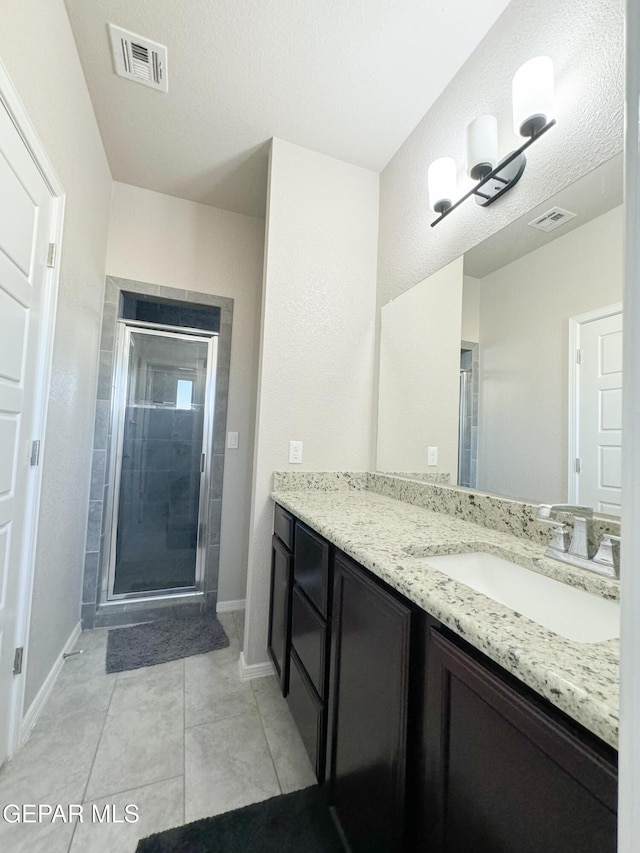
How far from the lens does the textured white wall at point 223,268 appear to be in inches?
95.7

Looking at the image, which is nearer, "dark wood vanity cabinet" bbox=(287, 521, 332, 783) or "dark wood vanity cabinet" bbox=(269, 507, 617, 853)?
"dark wood vanity cabinet" bbox=(269, 507, 617, 853)

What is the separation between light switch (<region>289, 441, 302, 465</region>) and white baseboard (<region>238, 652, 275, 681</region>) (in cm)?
103

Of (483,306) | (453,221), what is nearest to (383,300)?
(453,221)

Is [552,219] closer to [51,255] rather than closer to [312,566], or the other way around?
[312,566]

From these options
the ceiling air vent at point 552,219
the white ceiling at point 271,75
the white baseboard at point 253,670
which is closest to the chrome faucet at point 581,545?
the ceiling air vent at point 552,219

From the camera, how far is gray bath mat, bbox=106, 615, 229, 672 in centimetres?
193

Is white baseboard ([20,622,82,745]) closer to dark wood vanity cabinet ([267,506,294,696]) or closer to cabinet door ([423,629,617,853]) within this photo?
dark wood vanity cabinet ([267,506,294,696])

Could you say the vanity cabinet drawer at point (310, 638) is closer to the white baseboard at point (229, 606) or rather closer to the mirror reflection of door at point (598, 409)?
the mirror reflection of door at point (598, 409)

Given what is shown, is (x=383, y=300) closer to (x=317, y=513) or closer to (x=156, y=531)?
(x=317, y=513)

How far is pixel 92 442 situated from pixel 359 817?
88.4 inches

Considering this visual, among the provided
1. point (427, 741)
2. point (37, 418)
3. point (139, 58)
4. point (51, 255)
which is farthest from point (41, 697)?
point (139, 58)

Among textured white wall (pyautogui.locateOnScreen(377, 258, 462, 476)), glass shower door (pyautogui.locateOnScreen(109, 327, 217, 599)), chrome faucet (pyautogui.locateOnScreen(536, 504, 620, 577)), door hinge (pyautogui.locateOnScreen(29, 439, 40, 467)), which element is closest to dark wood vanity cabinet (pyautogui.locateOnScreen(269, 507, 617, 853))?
chrome faucet (pyautogui.locateOnScreen(536, 504, 620, 577))

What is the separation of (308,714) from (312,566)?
1.65 feet

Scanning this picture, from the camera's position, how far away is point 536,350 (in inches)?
46.7
